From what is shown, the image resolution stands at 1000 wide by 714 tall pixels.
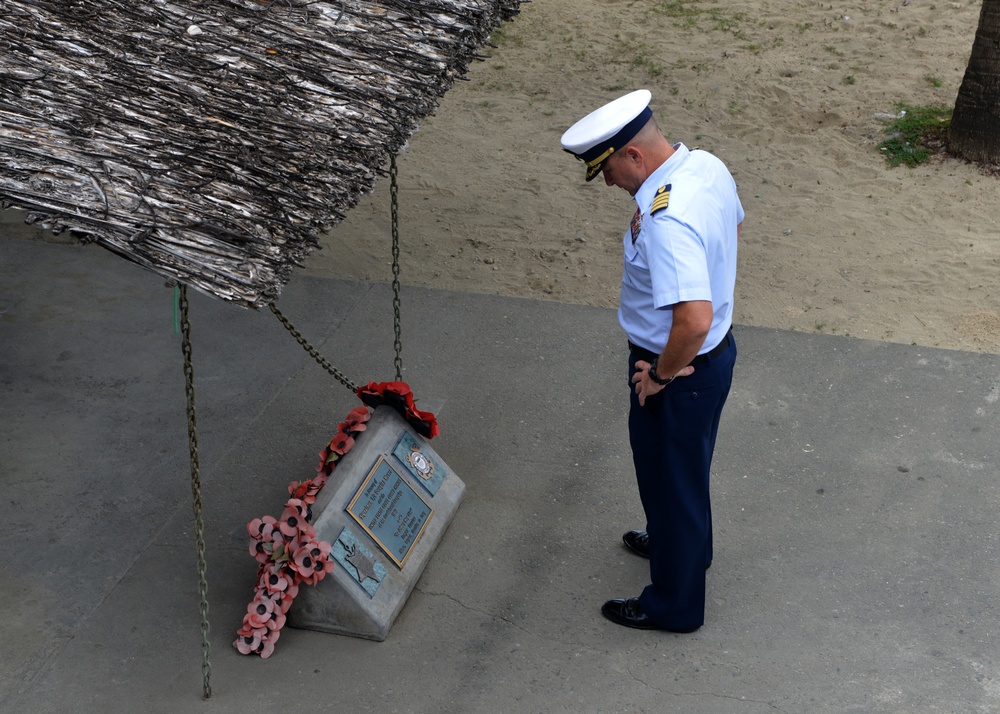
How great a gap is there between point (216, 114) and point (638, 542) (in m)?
2.50

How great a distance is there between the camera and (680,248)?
3357 millimetres

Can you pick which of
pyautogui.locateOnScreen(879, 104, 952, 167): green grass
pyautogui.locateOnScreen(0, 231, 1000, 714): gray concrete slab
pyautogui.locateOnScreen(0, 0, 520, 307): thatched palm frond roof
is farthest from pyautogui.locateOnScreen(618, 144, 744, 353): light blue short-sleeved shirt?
pyautogui.locateOnScreen(879, 104, 952, 167): green grass

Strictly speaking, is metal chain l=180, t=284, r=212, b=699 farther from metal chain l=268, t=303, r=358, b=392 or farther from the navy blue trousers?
the navy blue trousers

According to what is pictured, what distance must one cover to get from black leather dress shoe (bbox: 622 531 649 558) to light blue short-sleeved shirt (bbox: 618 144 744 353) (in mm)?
1162

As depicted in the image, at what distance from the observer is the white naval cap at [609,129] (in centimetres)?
349

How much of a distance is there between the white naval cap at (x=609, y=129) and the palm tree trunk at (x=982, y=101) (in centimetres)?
577

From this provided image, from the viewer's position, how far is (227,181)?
3285mm

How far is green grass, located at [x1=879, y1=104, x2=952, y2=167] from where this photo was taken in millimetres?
8555

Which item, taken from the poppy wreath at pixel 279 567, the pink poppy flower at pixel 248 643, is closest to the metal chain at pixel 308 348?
the poppy wreath at pixel 279 567

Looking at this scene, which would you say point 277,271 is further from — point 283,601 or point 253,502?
point 253,502

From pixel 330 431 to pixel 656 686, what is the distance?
7.51ft

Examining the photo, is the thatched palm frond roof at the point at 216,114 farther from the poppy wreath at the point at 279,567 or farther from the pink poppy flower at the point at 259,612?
the pink poppy flower at the point at 259,612

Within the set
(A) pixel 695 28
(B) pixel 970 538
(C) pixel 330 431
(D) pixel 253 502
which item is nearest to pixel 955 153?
(A) pixel 695 28

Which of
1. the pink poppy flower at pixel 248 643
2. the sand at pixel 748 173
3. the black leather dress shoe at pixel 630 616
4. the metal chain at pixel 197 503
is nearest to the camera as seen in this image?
the metal chain at pixel 197 503
